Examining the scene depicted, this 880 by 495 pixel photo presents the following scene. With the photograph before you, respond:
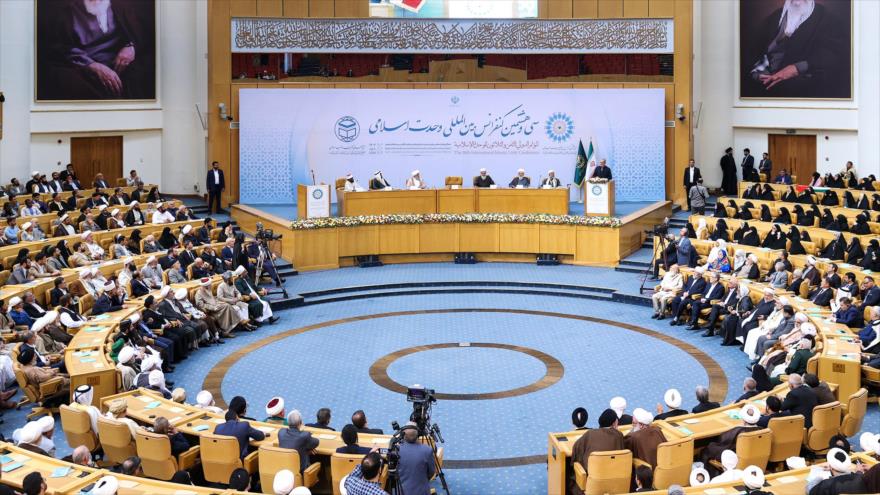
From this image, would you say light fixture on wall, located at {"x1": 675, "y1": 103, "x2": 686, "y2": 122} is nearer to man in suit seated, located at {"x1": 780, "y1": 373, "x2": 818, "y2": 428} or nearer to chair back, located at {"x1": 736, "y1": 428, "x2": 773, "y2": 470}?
man in suit seated, located at {"x1": 780, "y1": 373, "x2": 818, "y2": 428}

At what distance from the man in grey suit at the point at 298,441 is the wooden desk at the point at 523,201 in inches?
555

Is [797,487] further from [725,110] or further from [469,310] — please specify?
[725,110]

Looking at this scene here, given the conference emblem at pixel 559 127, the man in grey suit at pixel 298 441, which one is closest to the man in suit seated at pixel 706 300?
the man in grey suit at pixel 298 441

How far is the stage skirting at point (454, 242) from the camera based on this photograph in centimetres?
2058

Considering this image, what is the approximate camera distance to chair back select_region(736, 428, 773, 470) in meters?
8.37

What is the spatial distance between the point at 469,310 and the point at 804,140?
13.5 m

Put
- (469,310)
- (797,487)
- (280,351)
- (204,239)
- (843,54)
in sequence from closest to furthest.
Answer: (797,487)
(280,351)
(469,310)
(204,239)
(843,54)

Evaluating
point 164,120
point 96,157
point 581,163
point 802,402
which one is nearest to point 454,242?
point 581,163

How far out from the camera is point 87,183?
2489 centimetres

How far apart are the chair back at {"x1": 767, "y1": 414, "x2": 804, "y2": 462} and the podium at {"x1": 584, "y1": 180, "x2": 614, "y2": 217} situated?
1249cm

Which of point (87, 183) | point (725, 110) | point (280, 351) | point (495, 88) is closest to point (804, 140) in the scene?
point (725, 110)

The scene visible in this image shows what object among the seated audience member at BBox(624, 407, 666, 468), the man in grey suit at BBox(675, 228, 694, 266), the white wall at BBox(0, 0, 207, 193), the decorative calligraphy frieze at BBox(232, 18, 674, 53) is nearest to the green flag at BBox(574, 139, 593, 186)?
the decorative calligraphy frieze at BBox(232, 18, 674, 53)

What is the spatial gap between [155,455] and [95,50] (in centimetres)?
1826

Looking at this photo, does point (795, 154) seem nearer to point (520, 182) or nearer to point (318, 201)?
point (520, 182)
